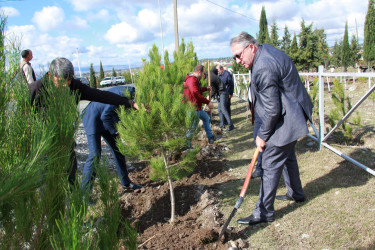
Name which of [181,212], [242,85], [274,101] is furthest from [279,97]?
[242,85]

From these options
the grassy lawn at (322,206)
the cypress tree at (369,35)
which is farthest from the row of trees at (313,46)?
the grassy lawn at (322,206)

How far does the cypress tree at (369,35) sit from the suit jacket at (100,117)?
27.8m

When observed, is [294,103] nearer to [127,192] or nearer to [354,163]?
[354,163]

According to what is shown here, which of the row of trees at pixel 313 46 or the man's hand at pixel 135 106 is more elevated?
the row of trees at pixel 313 46

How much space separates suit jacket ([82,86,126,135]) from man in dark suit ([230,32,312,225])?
5.83 ft

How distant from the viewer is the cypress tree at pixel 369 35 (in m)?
24.8

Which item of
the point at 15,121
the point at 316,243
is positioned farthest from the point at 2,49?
the point at 316,243

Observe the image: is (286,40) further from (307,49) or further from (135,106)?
(135,106)

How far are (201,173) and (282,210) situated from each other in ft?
5.72

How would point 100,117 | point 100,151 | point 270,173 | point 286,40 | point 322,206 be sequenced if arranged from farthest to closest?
point 286,40, point 100,151, point 100,117, point 322,206, point 270,173

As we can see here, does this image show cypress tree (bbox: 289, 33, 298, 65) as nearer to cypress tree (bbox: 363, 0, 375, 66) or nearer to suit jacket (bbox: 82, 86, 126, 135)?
cypress tree (bbox: 363, 0, 375, 66)

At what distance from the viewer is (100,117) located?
11.8 ft

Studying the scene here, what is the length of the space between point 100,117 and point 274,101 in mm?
2243

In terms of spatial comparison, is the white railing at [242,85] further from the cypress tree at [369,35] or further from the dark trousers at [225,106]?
the cypress tree at [369,35]
